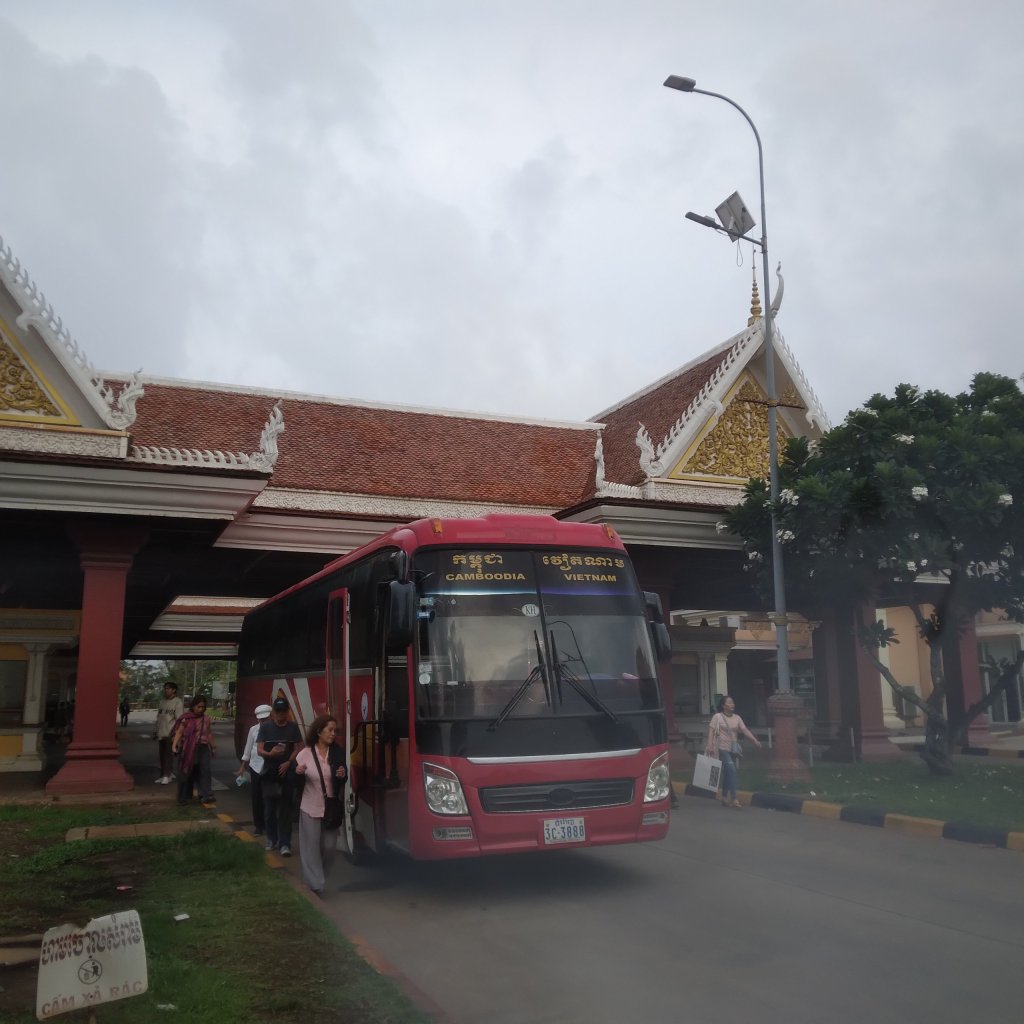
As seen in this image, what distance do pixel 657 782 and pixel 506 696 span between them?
1.46 metres

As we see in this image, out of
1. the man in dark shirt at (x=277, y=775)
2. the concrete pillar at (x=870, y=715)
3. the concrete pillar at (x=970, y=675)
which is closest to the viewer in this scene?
the man in dark shirt at (x=277, y=775)

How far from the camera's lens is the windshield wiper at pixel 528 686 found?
289 inches

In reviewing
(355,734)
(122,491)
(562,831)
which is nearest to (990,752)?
(355,734)

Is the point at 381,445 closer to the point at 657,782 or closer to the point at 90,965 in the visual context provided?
the point at 657,782

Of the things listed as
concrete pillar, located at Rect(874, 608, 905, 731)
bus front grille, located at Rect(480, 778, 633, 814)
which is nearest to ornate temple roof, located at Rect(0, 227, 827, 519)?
bus front grille, located at Rect(480, 778, 633, 814)

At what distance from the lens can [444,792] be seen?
285 inches

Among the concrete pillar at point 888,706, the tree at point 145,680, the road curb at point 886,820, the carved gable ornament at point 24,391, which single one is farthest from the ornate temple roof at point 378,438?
the tree at point 145,680

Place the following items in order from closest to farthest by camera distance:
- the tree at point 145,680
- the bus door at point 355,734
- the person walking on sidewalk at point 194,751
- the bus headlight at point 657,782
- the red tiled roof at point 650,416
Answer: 1. the bus headlight at point 657,782
2. the bus door at point 355,734
3. the person walking on sidewalk at point 194,751
4. the red tiled roof at point 650,416
5. the tree at point 145,680

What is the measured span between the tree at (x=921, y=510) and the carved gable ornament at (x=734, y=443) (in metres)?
1.95

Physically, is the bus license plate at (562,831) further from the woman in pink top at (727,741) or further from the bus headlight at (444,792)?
the woman in pink top at (727,741)

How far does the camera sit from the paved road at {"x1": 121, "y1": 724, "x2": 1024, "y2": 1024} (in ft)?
16.3

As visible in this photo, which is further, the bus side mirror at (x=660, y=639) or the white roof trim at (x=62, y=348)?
the white roof trim at (x=62, y=348)

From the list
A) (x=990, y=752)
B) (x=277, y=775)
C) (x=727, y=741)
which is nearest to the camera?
(x=277, y=775)

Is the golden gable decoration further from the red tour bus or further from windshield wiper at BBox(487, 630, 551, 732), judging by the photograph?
windshield wiper at BBox(487, 630, 551, 732)
